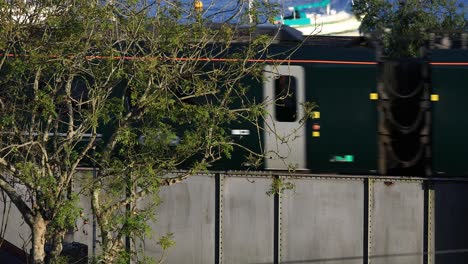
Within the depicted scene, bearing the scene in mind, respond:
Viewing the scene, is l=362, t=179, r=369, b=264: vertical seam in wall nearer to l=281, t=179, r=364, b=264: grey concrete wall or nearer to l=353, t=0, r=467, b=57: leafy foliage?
l=281, t=179, r=364, b=264: grey concrete wall

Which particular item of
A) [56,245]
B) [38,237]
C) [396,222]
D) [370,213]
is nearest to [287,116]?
[370,213]

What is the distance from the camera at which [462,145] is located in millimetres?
18797

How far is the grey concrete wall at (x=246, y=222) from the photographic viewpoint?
54.7 ft

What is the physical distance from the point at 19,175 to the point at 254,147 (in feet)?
28.1

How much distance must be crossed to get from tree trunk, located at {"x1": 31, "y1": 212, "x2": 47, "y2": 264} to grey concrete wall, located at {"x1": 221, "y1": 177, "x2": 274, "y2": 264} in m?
6.02

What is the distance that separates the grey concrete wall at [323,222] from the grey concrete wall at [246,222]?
1.12 ft

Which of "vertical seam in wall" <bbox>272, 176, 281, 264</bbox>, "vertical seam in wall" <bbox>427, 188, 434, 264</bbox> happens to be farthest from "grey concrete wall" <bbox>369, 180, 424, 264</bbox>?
"vertical seam in wall" <bbox>272, 176, 281, 264</bbox>

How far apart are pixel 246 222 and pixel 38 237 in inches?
247

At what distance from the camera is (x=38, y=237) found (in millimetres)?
11078

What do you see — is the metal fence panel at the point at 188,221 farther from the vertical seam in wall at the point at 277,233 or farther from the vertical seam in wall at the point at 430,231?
the vertical seam in wall at the point at 430,231

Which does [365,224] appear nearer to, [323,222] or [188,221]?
[323,222]

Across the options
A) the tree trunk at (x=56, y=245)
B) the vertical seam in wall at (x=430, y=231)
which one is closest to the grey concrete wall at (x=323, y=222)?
the vertical seam in wall at (x=430, y=231)

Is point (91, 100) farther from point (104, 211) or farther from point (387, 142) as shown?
point (387, 142)

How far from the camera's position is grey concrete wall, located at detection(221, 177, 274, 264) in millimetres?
16672
